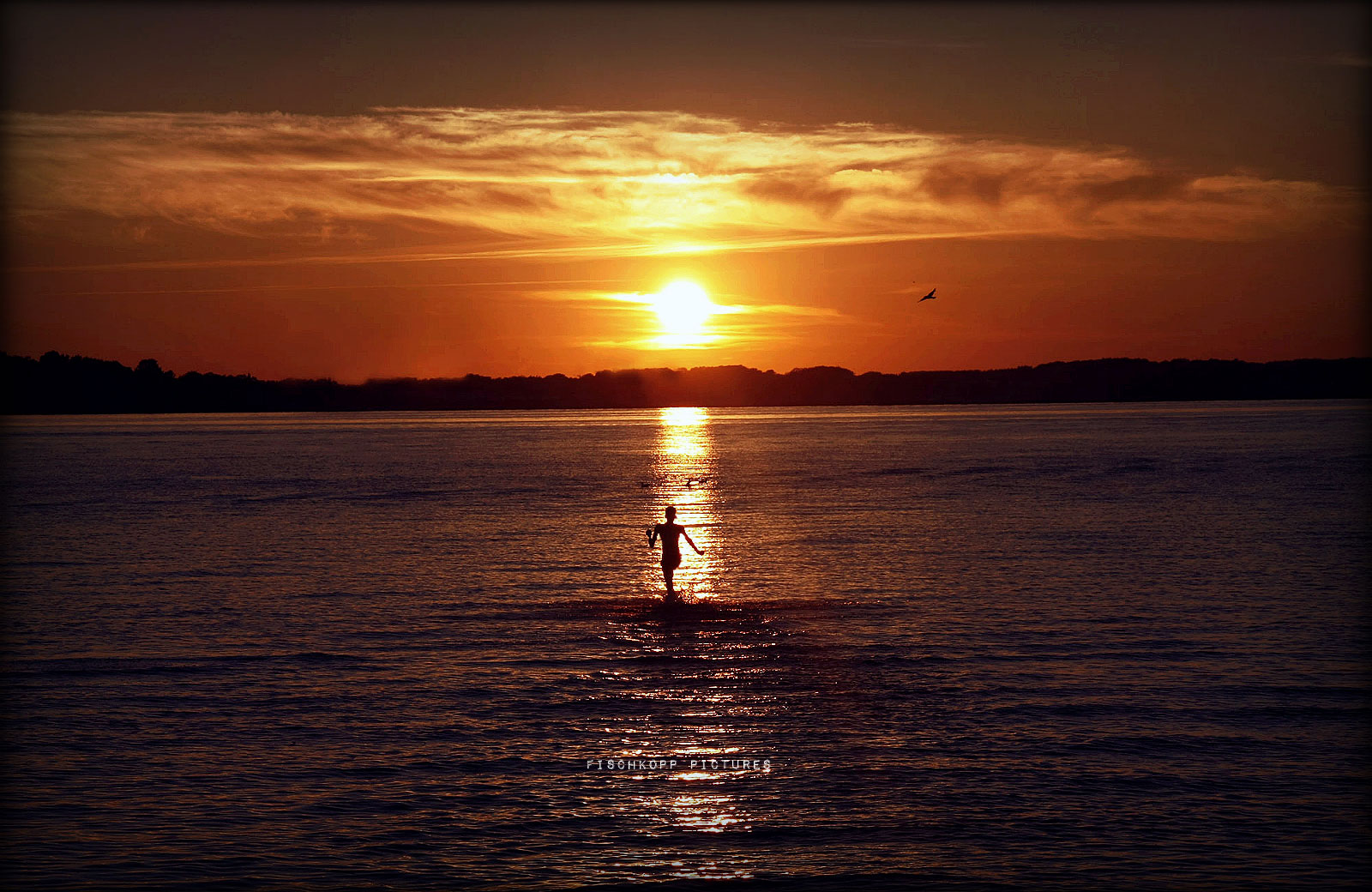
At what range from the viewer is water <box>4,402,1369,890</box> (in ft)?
37.8

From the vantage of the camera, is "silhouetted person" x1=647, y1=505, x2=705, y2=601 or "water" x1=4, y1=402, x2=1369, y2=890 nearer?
"water" x1=4, y1=402, x2=1369, y2=890

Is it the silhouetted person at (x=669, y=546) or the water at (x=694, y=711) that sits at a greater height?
the silhouetted person at (x=669, y=546)

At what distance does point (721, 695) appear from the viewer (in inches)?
666

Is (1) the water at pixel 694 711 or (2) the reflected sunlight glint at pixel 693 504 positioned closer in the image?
(1) the water at pixel 694 711

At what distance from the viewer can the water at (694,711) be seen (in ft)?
37.8

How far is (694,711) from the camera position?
16031 mm

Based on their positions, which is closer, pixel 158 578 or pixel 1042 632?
pixel 1042 632

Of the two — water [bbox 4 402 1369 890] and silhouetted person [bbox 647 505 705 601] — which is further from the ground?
silhouetted person [bbox 647 505 705 601]

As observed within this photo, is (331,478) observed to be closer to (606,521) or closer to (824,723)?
(606,521)

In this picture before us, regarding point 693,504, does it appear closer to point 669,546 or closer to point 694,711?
point 669,546

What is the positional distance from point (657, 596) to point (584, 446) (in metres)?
122

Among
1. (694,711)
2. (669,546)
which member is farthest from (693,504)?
(694,711)

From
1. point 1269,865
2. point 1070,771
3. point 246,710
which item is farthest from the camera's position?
point 246,710

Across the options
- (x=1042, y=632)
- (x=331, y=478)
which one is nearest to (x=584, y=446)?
(x=331, y=478)
